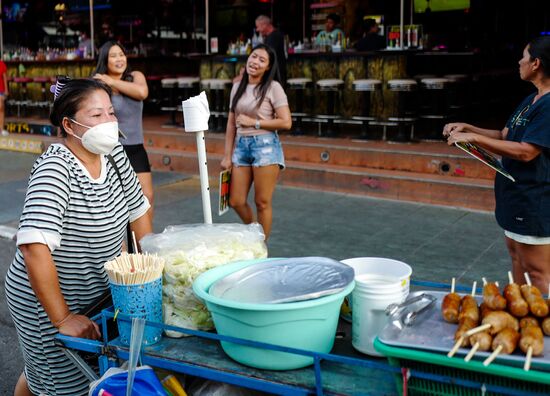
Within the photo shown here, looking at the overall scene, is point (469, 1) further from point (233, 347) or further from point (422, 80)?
point (233, 347)

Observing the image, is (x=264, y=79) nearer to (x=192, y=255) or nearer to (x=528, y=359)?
(x=192, y=255)

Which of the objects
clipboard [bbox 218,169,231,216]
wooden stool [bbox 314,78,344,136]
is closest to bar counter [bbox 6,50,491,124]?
wooden stool [bbox 314,78,344,136]

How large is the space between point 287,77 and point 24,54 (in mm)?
7540

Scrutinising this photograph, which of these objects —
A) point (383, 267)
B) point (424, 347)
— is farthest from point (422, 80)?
point (424, 347)

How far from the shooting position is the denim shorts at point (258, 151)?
5.59 metres

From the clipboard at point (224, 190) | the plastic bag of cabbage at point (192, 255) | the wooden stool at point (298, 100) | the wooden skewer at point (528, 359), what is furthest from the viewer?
the wooden stool at point (298, 100)

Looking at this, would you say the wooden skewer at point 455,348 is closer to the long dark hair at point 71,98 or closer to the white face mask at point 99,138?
the white face mask at point 99,138

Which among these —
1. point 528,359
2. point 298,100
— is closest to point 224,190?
point 528,359

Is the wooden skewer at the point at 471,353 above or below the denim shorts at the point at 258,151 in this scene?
below

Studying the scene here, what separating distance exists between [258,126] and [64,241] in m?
3.07

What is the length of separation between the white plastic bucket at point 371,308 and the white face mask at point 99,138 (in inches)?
46.1

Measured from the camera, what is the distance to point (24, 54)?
50.9ft

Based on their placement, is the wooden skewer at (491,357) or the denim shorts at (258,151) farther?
the denim shorts at (258,151)

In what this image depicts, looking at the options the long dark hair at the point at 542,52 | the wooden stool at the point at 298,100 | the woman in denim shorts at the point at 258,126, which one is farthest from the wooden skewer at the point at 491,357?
the wooden stool at the point at 298,100
